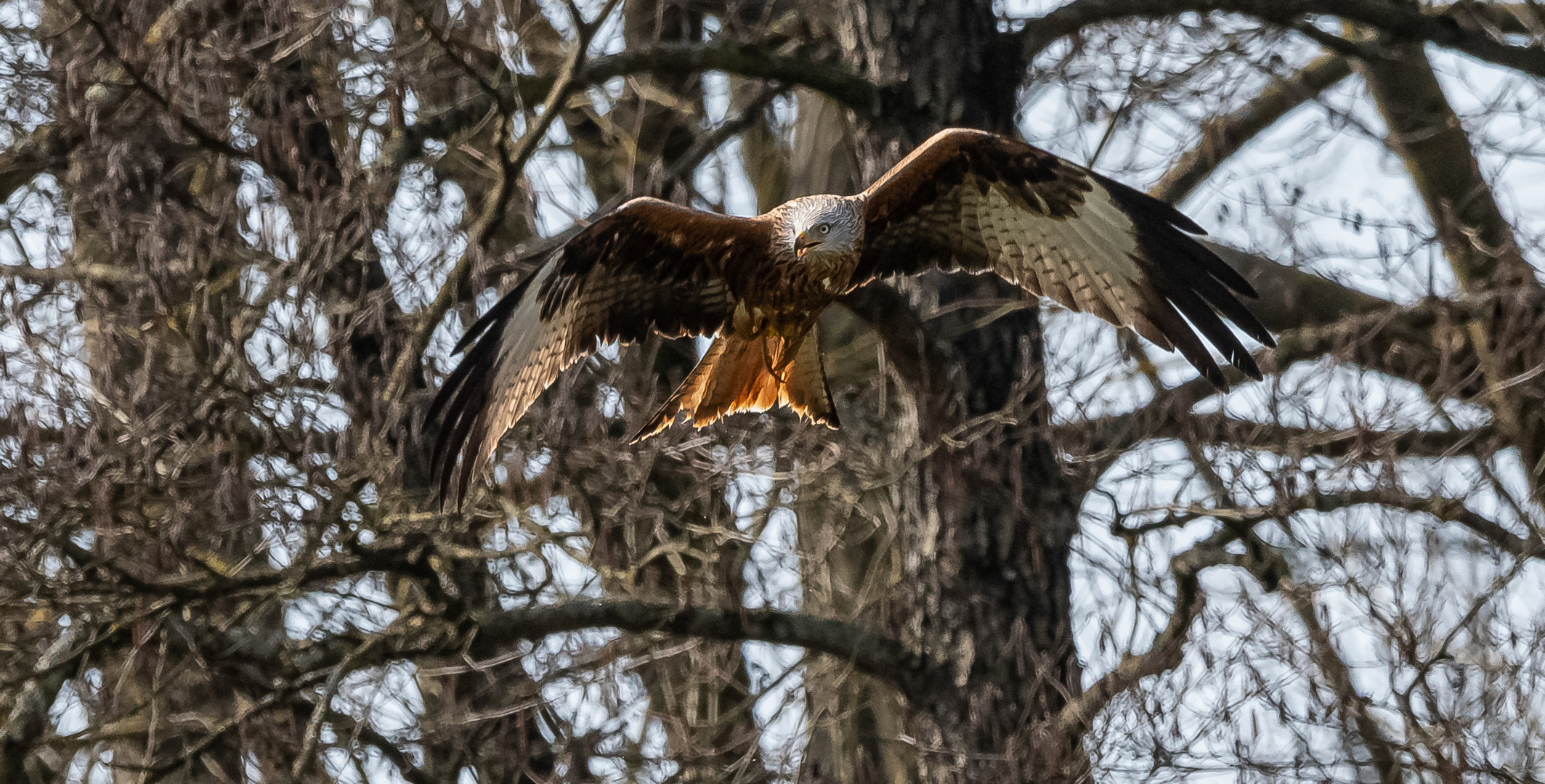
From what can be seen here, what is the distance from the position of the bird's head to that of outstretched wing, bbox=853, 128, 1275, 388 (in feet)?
1.18

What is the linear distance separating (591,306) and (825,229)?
0.99 meters

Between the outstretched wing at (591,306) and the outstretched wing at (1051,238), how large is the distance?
507 mm

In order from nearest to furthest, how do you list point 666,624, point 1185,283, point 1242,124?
point 1185,283
point 666,624
point 1242,124

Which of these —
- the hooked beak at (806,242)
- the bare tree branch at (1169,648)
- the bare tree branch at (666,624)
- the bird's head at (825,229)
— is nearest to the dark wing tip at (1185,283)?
the bare tree branch at (1169,648)

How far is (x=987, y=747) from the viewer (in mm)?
6168

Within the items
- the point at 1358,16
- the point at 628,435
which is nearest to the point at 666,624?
the point at 628,435

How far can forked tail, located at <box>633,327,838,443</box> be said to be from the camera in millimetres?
5281

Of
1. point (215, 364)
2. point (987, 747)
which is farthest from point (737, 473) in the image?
point (215, 364)

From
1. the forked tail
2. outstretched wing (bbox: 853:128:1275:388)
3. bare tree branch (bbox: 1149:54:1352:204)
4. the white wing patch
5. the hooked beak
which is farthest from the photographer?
bare tree branch (bbox: 1149:54:1352:204)

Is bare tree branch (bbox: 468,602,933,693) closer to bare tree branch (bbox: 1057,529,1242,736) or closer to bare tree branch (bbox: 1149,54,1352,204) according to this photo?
bare tree branch (bbox: 1057,529,1242,736)

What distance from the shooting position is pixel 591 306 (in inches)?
217

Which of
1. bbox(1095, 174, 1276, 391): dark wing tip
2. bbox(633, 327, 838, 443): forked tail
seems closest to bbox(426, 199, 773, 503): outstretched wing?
bbox(633, 327, 838, 443): forked tail

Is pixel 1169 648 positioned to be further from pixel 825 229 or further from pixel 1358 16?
pixel 1358 16

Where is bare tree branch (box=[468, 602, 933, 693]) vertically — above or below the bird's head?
below
